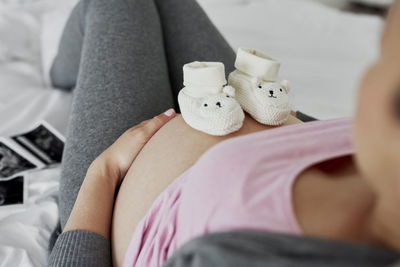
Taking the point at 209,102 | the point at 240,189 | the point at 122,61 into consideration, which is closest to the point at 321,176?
the point at 240,189

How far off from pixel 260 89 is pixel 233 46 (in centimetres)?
87

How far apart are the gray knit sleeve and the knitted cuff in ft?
1.33

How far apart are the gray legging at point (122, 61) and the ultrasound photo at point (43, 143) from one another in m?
0.18

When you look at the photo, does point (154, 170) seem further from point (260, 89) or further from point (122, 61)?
point (122, 61)

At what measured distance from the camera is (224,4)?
193cm

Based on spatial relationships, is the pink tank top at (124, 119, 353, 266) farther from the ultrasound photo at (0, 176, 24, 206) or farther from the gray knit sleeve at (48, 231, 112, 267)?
the ultrasound photo at (0, 176, 24, 206)

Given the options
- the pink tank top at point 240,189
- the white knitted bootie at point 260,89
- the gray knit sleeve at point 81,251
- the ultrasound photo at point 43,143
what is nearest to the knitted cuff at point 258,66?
the white knitted bootie at point 260,89

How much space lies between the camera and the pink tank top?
470mm

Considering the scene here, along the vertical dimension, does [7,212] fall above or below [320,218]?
below

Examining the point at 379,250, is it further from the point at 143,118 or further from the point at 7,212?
the point at 7,212

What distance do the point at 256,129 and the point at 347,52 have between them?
1072 mm

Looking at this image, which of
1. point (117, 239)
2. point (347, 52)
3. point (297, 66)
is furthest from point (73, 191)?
point (347, 52)

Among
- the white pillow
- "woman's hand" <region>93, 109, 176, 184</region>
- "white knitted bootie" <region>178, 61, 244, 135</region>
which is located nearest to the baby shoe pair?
"white knitted bootie" <region>178, 61, 244, 135</region>

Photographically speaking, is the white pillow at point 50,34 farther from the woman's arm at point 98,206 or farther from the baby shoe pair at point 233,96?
the baby shoe pair at point 233,96
